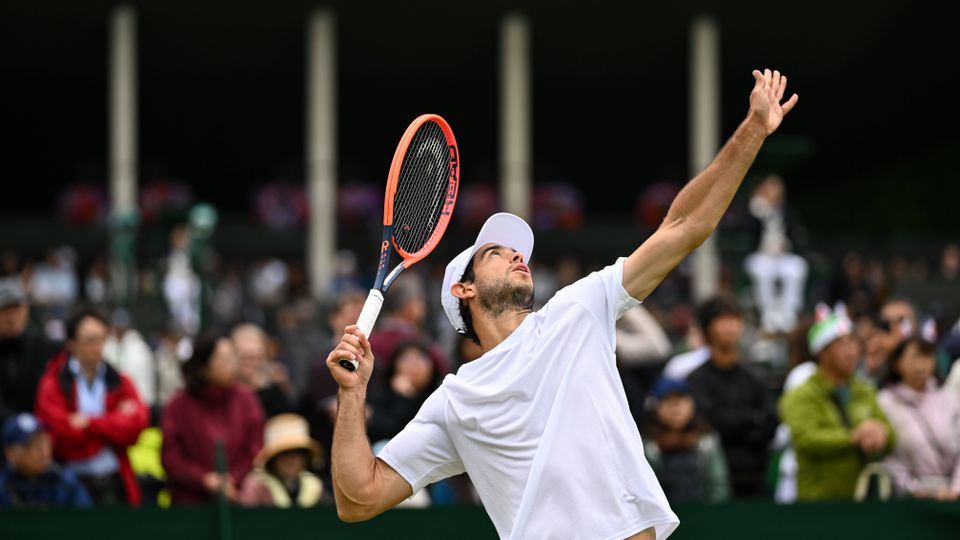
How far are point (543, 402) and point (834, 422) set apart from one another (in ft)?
14.0

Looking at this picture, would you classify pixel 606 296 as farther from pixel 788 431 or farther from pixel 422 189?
pixel 788 431

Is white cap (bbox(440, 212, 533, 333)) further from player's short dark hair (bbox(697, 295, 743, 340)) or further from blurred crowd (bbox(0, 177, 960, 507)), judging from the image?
player's short dark hair (bbox(697, 295, 743, 340))

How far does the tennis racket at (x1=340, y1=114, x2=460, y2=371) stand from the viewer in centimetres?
520

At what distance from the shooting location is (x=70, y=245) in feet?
66.1

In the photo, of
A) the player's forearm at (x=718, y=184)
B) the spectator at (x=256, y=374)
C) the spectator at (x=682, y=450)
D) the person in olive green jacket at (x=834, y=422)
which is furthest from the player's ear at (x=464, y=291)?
the spectator at (x=256, y=374)

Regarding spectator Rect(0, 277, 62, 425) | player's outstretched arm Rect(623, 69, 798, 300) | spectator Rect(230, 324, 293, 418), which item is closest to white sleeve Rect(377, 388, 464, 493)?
player's outstretched arm Rect(623, 69, 798, 300)

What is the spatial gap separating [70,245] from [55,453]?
469 inches

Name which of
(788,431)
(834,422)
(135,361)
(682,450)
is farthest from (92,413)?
(834,422)

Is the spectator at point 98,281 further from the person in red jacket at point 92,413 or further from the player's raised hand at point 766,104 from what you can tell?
the player's raised hand at point 766,104

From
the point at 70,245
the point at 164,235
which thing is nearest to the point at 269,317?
the point at 164,235

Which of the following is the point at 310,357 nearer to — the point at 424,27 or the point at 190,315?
the point at 190,315

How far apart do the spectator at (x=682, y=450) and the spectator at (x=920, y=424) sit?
989 millimetres

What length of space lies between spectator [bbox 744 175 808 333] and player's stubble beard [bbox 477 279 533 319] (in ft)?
27.0

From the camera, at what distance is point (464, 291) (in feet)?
16.4
